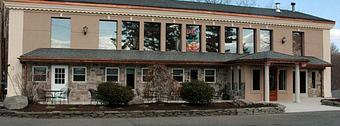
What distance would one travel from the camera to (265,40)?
31875mm

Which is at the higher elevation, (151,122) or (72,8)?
(72,8)

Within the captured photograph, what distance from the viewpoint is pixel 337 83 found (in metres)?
63.3

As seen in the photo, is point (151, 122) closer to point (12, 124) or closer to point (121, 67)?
point (12, 124)

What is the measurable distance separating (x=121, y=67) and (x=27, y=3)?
6547 mm

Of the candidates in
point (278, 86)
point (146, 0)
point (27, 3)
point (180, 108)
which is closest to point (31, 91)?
point (27, 3)

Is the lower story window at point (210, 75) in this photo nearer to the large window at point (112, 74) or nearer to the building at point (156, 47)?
the building at point (156, 47)

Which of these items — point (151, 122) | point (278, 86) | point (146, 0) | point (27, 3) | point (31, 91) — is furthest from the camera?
point (146, 0)

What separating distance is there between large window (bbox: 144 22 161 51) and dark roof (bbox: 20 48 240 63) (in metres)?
0.50

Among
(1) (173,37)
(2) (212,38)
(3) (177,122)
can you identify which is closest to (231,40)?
(2) (212,38)

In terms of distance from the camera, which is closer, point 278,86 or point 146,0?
point 278,86

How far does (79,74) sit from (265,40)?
44.3ft

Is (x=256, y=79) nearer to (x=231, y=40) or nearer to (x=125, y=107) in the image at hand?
(x=231, y=40)

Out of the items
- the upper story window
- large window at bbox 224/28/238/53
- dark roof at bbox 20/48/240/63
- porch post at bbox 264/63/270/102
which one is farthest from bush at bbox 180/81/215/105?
the upper story window

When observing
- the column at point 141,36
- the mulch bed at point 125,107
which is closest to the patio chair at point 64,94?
the mulch bed at point 125,107
